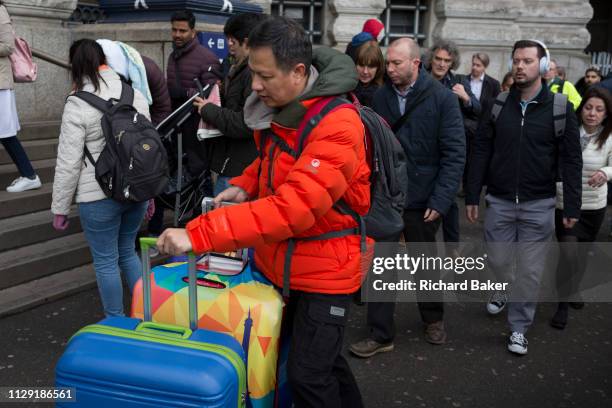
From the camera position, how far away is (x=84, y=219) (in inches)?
148

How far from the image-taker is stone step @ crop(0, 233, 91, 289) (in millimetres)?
4875

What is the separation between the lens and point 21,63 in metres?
5.68

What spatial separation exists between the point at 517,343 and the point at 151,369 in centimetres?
288

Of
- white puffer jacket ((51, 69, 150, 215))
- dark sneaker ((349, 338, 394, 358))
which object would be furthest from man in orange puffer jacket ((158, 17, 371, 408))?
dark sneaker ((349, 338, 394, 358))

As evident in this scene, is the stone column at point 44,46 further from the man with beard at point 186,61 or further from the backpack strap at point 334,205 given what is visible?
the backpack strap at point 334,205

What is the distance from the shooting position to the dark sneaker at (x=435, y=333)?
4391 millimetres

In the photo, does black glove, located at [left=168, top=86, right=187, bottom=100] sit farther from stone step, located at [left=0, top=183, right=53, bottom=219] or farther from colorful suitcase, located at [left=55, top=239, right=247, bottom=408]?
colorful suitcase, located at [left=55, top=239, right=247, bottom=408]

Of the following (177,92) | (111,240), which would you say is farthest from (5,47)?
(111,240)

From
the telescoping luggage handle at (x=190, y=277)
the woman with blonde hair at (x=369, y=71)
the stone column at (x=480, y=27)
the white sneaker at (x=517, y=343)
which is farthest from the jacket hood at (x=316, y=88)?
the stone column at (x=480, y=27)

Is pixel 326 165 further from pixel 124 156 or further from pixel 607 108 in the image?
pixel 607 108

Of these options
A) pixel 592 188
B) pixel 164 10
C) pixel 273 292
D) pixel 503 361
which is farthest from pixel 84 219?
pixel 164 10

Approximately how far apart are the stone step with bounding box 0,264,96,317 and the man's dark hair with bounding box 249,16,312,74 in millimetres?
3152

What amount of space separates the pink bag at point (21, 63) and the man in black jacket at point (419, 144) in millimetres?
3282
